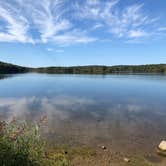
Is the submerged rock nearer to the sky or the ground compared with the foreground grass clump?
nearer to the ground

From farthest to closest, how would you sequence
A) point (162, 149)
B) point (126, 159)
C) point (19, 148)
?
point (162, 149) → point (126, 159) → point (19, 148)

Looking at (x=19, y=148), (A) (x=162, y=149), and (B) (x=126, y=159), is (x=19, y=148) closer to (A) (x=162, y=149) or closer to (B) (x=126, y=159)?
(B) (x=126, y=159)

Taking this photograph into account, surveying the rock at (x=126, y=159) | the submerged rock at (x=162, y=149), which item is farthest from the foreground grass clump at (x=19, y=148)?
the submerged rock at (x=162, y=149)

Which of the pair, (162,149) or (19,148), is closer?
(19,148)

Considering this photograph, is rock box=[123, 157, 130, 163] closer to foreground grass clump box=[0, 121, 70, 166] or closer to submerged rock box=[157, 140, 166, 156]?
submerged rock box=[157, 140, 166, 156]

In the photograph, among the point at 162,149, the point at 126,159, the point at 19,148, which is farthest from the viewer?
the point at 162,149

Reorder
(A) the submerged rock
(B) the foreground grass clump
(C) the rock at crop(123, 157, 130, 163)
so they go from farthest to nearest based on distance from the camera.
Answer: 1. (A) the submerged rock
2. (C) the rock at crop(123, 157, 130, 163)
3. (B) the foreground grass clump

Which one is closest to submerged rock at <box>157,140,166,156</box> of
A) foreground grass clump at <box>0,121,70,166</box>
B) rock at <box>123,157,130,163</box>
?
rock at <box>123,157,130,163</box>

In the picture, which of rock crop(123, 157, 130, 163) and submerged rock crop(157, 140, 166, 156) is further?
submerged rock crop(157, 140, 166, 156)

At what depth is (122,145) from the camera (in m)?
13.2

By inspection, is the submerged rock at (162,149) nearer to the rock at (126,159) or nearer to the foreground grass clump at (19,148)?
the rock at (126,159)

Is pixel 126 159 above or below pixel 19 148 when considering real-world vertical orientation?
below

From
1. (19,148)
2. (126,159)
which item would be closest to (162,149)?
(126,159)

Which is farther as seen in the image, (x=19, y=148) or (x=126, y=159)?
(x=126, y=159)
